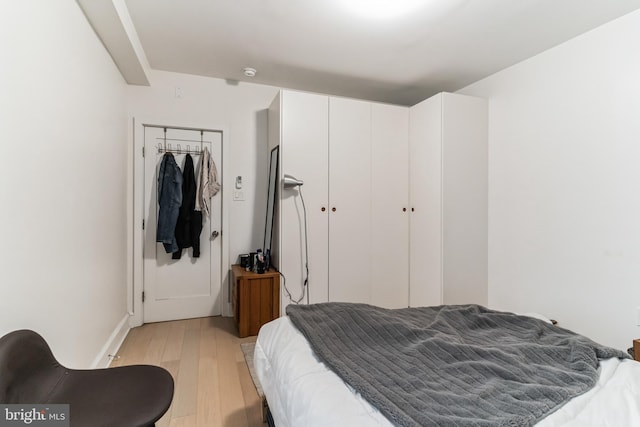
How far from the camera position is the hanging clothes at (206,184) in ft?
10.4

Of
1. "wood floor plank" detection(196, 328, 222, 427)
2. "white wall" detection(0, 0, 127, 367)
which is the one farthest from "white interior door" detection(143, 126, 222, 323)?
"white wall" detection(0, 0, 127, 367)

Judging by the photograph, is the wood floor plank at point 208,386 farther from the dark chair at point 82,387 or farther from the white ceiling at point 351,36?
the white ceiling at point 351,36

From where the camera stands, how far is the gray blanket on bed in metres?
0.99

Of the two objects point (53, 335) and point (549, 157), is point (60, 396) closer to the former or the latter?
point (53, 335)

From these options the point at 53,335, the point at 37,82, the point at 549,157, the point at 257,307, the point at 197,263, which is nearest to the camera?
the point at 37,82

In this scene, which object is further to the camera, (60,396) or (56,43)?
(56,43)

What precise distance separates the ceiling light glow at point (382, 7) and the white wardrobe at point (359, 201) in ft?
3.49

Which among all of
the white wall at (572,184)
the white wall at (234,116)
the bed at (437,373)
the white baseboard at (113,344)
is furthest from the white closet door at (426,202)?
the white baseboard at (113,344)

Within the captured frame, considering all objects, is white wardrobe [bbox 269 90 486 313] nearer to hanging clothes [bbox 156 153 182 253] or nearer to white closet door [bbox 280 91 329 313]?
white closet door [bbox 280 91 329 313]

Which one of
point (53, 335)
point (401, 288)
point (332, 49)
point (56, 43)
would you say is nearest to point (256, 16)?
point (332, 49)

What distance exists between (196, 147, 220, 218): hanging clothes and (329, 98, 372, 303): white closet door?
1.21 meters

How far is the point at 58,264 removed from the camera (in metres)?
1.54

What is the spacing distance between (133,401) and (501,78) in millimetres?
3649

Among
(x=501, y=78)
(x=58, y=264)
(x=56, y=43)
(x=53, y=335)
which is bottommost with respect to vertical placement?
(x=53, y=335)
